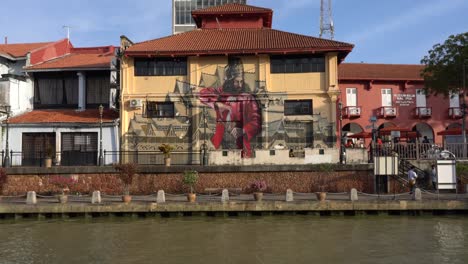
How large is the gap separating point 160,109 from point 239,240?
15.5 metres

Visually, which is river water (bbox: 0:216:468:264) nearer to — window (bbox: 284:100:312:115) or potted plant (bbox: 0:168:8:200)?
potted plant (bbox: 0:168:8:200)

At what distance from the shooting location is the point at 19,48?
123 ft

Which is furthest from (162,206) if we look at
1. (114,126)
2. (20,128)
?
(20,128)

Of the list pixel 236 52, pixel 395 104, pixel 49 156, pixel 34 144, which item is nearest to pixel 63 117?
pixel 34 144

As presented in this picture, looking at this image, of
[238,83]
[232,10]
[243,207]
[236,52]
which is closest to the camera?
[243,207]

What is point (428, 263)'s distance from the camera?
1364cm

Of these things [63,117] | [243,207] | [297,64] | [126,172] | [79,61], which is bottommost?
[243,207]

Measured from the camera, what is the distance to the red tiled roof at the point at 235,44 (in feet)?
97.3

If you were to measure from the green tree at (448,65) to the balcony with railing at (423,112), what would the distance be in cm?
732

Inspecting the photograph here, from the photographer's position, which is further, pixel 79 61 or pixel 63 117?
pixel 79 61

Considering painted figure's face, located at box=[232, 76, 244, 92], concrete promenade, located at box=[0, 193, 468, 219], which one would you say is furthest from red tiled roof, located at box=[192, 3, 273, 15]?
concrete promenade, located at box=[0, 193, 468, 219]

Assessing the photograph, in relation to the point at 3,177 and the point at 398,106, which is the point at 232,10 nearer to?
the point at 398,106

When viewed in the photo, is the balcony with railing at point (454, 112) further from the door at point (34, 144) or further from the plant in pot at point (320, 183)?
the door at point (34, 144)

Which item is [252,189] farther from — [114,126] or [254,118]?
[114,126]
